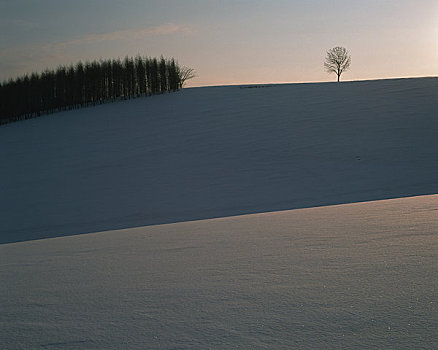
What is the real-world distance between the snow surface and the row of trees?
2566 centimetres

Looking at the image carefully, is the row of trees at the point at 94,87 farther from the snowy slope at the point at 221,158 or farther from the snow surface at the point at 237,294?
the snow surface at the point at 237,294

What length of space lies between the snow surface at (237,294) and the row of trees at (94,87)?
2566 centimetres

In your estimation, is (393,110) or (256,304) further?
(393,110)

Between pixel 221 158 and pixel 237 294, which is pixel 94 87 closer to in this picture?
pixel 221 158

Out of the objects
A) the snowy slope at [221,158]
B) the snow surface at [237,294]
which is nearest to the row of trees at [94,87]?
the snowy slope at [221,158]

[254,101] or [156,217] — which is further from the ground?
[254,101]

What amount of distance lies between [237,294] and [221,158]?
9.96m

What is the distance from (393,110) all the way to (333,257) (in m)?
14.2

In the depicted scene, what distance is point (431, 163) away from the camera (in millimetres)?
9711

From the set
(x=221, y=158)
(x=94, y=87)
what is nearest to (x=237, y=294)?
(x=221, y=158)

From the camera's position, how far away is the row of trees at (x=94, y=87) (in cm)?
2764

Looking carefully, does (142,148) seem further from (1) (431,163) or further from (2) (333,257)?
(2) (333,257)

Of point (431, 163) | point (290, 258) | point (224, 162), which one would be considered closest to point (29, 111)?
point (224, 162)

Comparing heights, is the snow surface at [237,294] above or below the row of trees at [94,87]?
below
